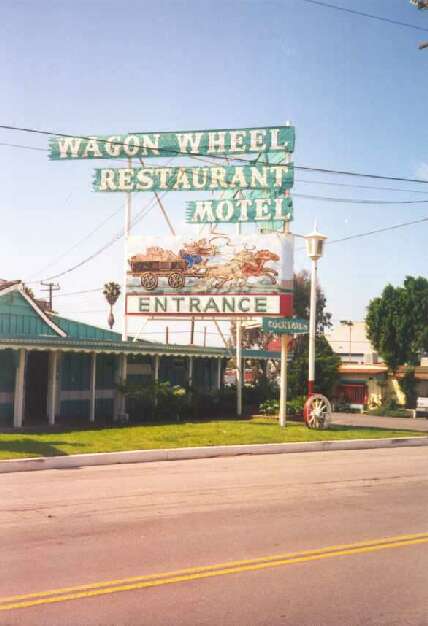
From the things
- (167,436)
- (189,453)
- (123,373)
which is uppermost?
(123,373)

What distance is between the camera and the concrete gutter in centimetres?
1538

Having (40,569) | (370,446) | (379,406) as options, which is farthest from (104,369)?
(379,406)

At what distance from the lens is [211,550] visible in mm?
8328

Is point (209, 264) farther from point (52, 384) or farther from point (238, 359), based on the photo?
point (52, 384)

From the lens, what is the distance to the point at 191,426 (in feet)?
80.8

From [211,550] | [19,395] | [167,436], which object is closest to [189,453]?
[167,436]

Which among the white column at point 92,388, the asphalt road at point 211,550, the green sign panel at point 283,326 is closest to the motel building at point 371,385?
the green sign panel at point 283,326

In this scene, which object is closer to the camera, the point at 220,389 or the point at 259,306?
the point at 259,306

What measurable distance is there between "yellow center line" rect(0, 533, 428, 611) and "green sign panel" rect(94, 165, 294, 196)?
21.5 meters

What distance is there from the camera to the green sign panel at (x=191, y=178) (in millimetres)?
29047

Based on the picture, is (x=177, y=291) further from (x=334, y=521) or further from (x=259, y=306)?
(x=334, y=521)

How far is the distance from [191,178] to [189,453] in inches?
A: 600

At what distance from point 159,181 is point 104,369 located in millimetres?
8869

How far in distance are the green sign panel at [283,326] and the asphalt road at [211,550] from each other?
1050cm
